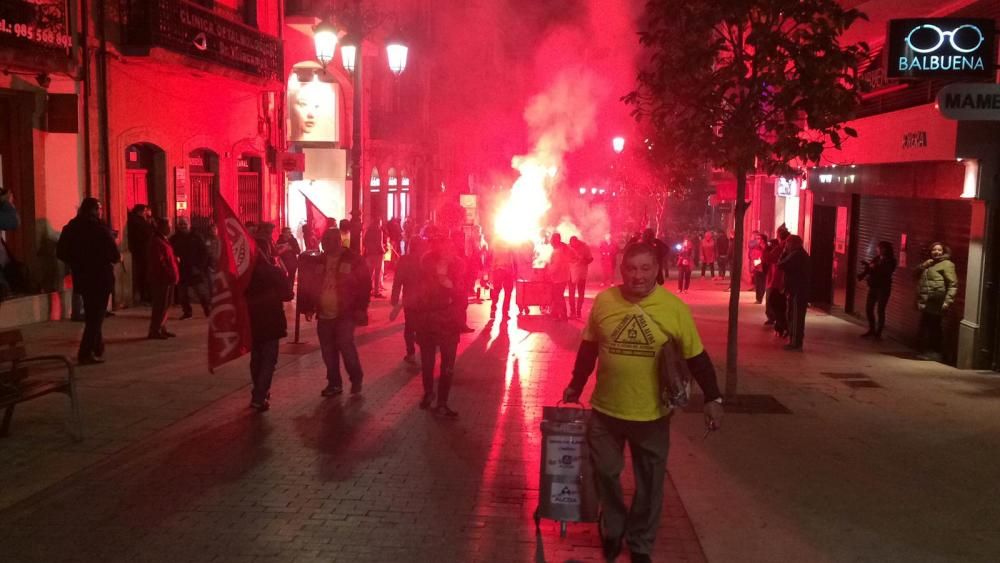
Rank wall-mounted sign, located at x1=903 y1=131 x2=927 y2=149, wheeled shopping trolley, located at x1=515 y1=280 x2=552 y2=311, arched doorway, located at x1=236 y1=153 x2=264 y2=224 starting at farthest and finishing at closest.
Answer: arched doorway, located at x1=236 y1=153 x2=264 y2=224 < wheeled shopping trolley, located at x1=515 y1=280 x2=552 y2=311 < wall-mounted sign, located at x1=903 y1=131 x2=927 y2=149

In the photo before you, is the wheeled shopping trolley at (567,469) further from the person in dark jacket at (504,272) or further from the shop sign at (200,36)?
the shop sign at (200,36)

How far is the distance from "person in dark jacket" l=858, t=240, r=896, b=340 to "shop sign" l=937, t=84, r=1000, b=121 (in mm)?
4903

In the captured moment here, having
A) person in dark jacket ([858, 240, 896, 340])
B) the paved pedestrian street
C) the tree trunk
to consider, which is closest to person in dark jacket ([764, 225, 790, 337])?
person in dark jacket ([858, 240, 896, 340])

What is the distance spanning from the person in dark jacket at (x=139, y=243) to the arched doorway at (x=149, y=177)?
1.26m

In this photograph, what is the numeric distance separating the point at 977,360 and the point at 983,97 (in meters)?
3.80

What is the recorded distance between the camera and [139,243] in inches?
610

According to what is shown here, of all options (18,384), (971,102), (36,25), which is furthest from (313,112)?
(18,384)

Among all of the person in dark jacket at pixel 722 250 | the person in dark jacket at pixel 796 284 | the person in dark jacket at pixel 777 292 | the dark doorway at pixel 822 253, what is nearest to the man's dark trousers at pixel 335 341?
Result: the person in dark jacket at pixel 796 284

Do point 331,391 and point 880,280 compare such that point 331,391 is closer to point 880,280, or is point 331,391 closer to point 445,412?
point 445,412

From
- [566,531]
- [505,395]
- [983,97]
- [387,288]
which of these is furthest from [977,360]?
[387,288]

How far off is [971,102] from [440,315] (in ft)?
19.7

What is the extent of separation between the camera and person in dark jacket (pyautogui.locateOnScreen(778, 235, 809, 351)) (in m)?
13.4

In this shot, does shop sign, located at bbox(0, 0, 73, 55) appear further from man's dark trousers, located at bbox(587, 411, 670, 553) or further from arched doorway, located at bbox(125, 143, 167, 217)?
man's dark trousers, located at bbox(587, 411, 670, 553)

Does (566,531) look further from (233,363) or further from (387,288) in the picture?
(387,288)
